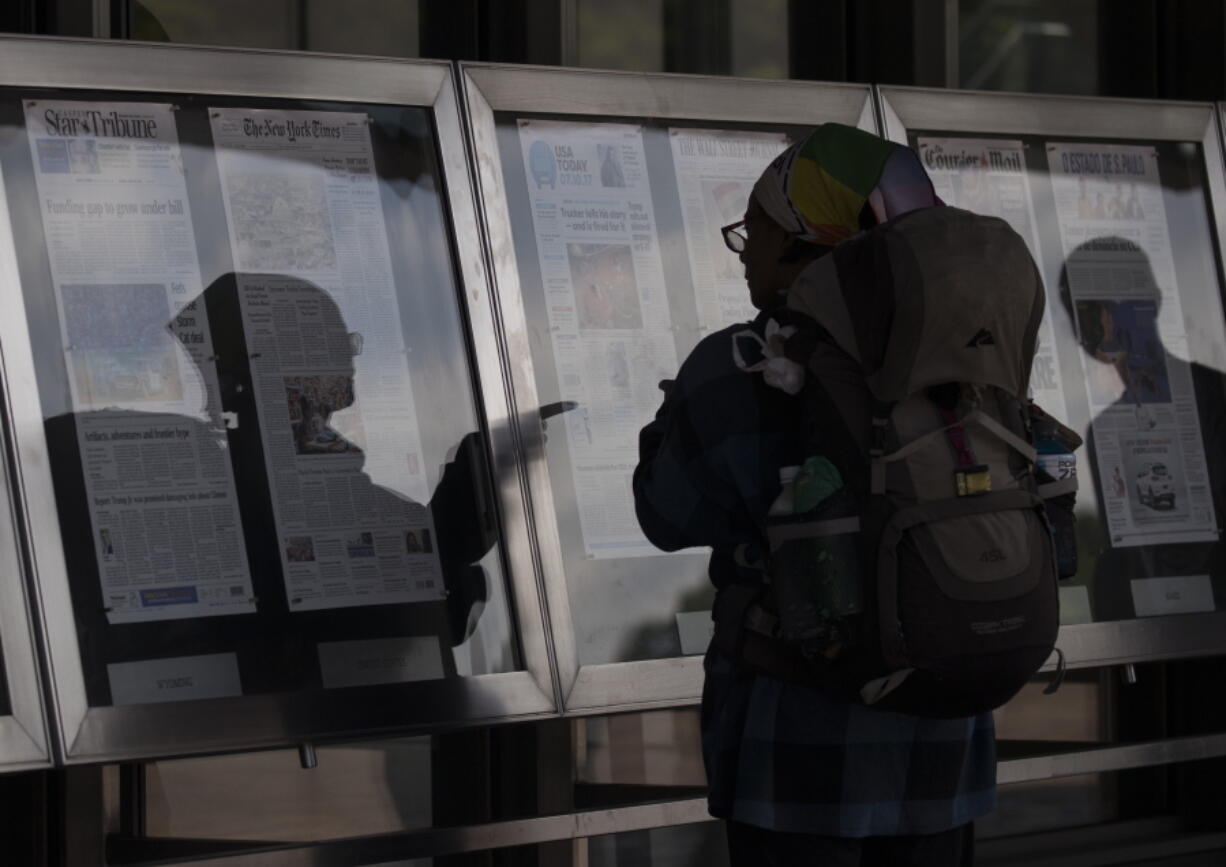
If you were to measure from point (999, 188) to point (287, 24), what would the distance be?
5.77 feet

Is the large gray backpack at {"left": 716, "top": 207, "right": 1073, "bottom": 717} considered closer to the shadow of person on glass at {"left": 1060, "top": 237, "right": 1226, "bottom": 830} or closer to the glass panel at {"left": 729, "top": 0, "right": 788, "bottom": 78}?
the shadow of person on glass at {"left": 1060, "top": 237, "right": 1226, "bottom": 830}

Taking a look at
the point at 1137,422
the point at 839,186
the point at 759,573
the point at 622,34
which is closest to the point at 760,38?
the point at 622,34

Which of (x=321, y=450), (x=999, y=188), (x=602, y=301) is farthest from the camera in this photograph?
(x=999, y=188)

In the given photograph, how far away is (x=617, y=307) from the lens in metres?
3.43

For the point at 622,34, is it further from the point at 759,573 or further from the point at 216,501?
the point at 759,573

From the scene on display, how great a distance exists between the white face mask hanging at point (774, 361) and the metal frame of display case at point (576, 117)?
120 cm

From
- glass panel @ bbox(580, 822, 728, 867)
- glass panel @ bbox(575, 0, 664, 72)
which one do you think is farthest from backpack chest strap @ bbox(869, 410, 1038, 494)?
glass panel @ bbox(575, 0, 664, 72)

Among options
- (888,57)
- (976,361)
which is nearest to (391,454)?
(976,361)

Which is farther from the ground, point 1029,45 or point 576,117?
point 1029,45

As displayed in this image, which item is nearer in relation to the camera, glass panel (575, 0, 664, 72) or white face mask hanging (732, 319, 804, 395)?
white face mask hanging (732, 319, 804, 395)

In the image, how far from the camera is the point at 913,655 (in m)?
1.94

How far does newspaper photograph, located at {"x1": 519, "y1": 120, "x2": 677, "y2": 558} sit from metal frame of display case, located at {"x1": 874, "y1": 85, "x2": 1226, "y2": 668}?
71 centimetres

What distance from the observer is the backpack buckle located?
76.6 inches

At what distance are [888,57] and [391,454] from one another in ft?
7.12
